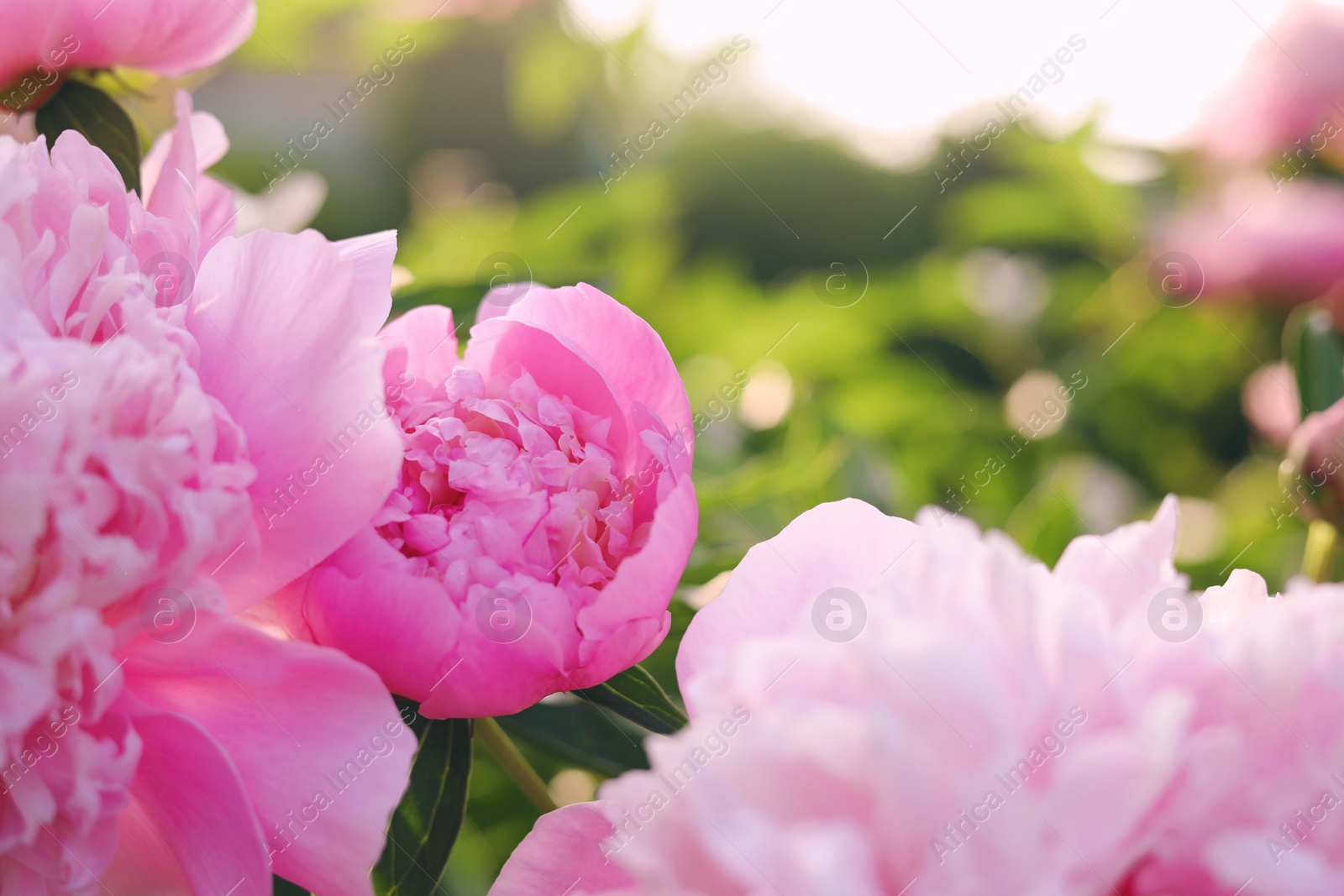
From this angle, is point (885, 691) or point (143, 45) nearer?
point (885, 691)

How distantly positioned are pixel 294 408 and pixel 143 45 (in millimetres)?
177

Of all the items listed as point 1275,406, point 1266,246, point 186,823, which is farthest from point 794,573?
point 1266,246

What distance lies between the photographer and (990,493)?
2.75ft

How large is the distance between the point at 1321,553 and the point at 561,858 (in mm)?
420

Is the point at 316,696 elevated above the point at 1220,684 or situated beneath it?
situated beneath

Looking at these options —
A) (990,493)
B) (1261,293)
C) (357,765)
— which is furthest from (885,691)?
(1261,293)

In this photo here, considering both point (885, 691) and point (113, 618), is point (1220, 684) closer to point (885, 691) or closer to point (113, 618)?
point (885, 691)

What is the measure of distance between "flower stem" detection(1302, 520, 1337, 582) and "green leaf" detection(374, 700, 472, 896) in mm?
412

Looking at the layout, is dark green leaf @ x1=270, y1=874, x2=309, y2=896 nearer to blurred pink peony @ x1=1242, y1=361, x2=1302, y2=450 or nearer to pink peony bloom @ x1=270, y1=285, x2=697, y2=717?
pink peony bloom @ x1=270, y1=285, x2=697, y2=717

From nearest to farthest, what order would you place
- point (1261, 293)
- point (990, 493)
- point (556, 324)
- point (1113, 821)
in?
point (1113, 821), point (556, 324), point (990, 493), point (1261, 293)

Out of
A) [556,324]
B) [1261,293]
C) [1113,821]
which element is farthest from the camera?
[1261,293]

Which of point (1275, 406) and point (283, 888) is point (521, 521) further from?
point (1275, 406)

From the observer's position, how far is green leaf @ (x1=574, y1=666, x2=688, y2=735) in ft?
1.12

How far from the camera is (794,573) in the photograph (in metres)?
0.32
